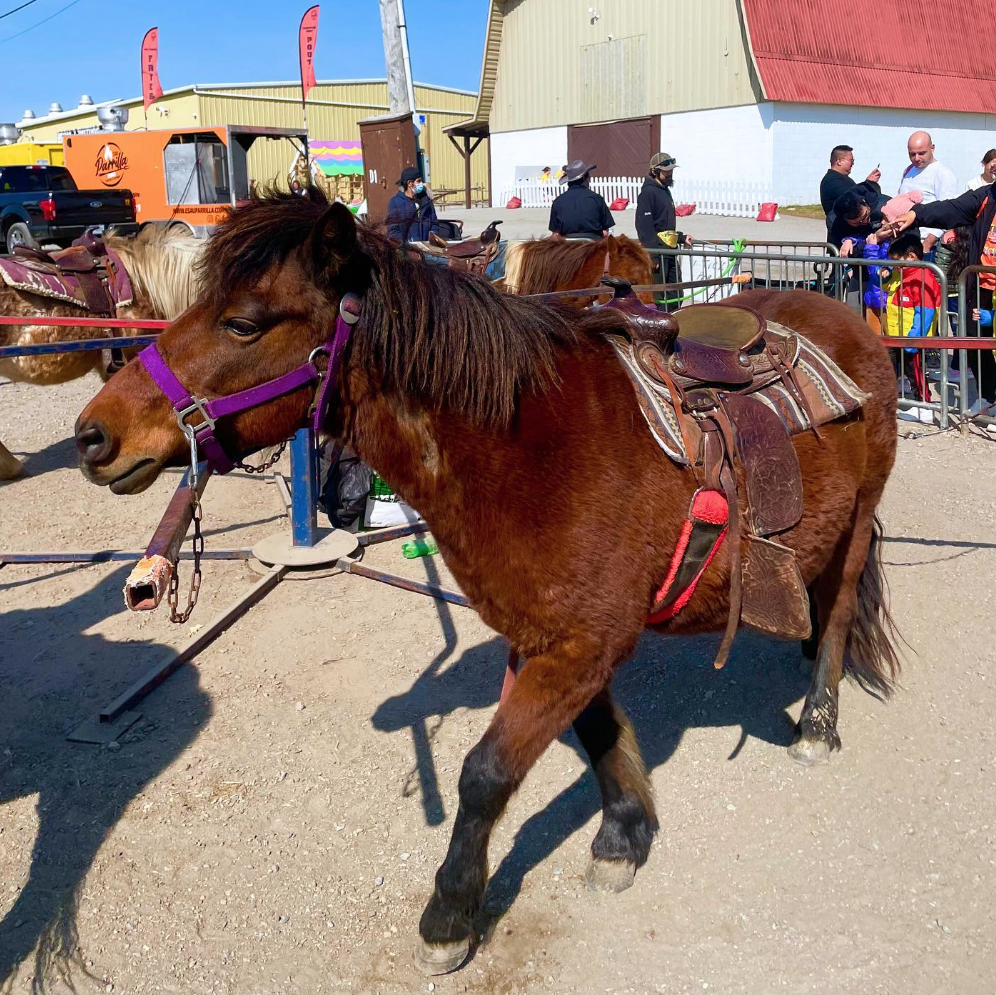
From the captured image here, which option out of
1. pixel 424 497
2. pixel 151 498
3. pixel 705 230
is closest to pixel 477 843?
pixel 424 497

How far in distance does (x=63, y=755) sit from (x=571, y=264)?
5256 millimetres

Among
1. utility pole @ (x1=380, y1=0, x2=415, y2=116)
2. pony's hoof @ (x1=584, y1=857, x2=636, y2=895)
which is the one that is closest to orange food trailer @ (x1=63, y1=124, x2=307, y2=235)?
utility pole @ (x1=380, y1=0, x2=415, y2=116)

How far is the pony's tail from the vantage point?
12.7ft

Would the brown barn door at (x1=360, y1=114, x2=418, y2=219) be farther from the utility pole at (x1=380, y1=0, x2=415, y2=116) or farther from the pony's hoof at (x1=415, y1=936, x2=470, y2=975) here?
the pony's hoof at (x1=415, y1=936, x2=470, y2=975)

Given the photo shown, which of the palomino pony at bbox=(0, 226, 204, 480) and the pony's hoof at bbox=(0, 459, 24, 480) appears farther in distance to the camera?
the pony's hoof at bbox=(0, 459, 24, 480)

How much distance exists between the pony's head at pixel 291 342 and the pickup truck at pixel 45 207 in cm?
1931

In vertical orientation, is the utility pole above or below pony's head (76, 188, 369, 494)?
above

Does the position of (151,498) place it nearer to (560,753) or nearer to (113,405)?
(560,753)

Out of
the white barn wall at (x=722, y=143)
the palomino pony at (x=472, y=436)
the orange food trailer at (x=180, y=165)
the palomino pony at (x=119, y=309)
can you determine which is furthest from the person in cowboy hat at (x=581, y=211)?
the white barn wall at (x=722, y=143)

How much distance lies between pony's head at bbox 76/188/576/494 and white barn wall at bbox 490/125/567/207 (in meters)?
30.9

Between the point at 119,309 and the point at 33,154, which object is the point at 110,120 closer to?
the point at 33,154

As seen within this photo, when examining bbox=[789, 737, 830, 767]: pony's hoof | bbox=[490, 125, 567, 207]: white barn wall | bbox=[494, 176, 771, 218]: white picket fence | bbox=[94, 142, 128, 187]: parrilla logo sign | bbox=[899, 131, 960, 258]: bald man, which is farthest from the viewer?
bbox=[490, 125, 567, 207]: white barn wall

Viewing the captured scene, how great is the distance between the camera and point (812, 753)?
354 centimetres

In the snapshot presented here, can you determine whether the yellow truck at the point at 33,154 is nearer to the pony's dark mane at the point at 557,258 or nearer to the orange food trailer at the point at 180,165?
the orange food trailer at the point at 180,165
